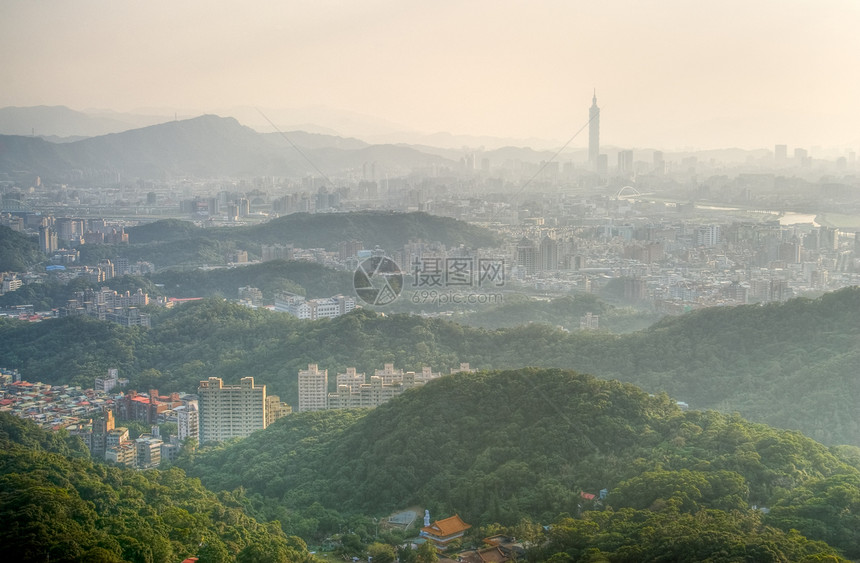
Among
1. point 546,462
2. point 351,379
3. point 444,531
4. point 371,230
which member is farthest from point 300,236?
point 444,531

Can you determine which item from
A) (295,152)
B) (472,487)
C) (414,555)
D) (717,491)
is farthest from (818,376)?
(295,152)

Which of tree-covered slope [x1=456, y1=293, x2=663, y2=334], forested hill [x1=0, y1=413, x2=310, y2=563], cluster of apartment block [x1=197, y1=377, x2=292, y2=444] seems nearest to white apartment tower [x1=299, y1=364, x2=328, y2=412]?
cluster of apartment block [x1=197, y1=377, x2=292, y2=444]

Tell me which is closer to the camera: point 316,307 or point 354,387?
point 354,387

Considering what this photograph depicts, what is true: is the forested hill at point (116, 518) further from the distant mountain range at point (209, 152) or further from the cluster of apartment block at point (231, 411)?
the distant mountain range at point (209, 152)

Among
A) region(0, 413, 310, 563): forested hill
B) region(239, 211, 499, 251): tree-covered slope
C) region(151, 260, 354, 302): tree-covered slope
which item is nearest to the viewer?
region(0, 413, 310, 563): forested hill

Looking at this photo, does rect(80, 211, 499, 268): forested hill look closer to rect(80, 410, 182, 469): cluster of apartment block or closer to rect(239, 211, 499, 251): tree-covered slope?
rect(239, 211, 499, 251): tree-covered slope

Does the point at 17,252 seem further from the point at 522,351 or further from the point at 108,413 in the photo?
the point at 522,351
